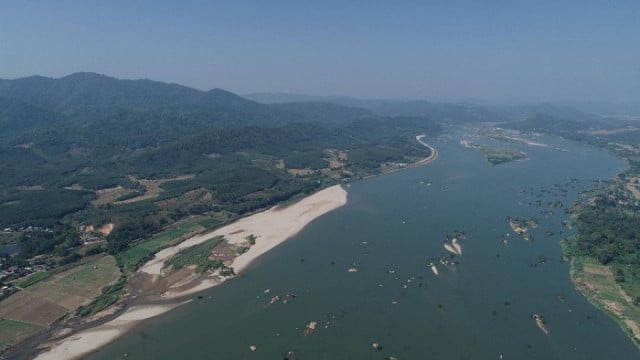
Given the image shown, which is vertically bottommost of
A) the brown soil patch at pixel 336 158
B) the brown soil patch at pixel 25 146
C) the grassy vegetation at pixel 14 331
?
the grassy vegetation at pixel 14 331

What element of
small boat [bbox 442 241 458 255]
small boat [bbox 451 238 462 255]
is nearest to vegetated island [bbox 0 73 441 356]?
small boat [bbox 442 241 458 255]

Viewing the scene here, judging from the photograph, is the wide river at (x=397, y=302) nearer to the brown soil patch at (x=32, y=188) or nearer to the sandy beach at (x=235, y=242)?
the sandy beach at (x=235, y=242)

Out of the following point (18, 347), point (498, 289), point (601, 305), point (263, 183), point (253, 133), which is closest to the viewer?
point (18, 347)

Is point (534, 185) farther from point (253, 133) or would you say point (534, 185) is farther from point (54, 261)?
point (54, 261)

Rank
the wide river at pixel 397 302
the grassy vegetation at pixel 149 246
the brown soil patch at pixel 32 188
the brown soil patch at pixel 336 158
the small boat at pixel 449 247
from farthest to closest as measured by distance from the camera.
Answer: the brown soil patch at pixel 336 158, the brown soil patch at pixel 32 188, the small boat at pixel 449 247, the grassy vegetation at pixel 149 246, the wide river at pixel 397 302

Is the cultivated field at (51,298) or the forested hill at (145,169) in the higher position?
the forested hill at (145,169)

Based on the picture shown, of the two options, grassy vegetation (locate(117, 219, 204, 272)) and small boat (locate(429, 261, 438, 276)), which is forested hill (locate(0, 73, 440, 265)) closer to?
grassy vegetation (locate(117, 219, 204, 272))

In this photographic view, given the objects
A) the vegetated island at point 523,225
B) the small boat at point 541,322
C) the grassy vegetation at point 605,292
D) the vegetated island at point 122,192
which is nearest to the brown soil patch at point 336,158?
the vegetated island at point 122,192

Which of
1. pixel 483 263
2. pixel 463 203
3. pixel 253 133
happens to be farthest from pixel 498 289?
pixel 253 133
